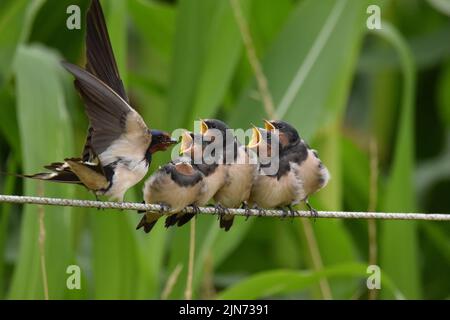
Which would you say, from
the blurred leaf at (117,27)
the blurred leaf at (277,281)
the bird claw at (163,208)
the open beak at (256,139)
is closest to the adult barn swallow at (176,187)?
the bird claw at (163,208)

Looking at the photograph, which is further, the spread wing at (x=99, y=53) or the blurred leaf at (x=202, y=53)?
the blurred leaf at (x=202, y=53)

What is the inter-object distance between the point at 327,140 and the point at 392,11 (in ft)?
4.05

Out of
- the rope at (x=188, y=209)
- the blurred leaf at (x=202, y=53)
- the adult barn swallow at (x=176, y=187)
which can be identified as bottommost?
the rope at (x=188, y=209)

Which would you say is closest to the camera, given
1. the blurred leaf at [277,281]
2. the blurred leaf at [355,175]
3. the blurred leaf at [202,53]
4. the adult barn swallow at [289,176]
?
the adult barn swallow at [289,176]

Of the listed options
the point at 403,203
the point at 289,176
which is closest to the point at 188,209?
the point at 289,176

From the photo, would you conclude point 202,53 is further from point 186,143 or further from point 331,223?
point 186,143

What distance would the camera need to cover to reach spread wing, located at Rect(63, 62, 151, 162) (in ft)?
6.88

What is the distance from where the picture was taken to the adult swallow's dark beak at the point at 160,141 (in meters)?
2.21

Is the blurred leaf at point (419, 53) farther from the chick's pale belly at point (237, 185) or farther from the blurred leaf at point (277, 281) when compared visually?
the chick's pale belly at point (237, 185)

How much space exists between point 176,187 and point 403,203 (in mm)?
1449

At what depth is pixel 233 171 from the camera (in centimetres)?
230

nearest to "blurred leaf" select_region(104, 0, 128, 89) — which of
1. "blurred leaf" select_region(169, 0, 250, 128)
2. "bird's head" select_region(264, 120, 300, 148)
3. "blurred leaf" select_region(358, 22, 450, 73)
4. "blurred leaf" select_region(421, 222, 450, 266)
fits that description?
"blurred leaf" select_region(169, 0, 250, 128)

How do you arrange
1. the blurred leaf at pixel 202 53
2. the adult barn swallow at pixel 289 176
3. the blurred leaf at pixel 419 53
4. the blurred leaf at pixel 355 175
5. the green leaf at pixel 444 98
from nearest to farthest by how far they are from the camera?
the adult barn swallow at pixel 289 176 → the blurred leaf at pixel 202 53 → the blurred leaf at pixel 355 175 → the blurred leaf at pixel 419 53 → the green leaf at pixel 444 98

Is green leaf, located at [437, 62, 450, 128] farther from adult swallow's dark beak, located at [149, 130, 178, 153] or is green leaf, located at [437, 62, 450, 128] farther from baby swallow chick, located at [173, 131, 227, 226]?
adult swallow's dark beak, located at [149, 130, 178, 153]
